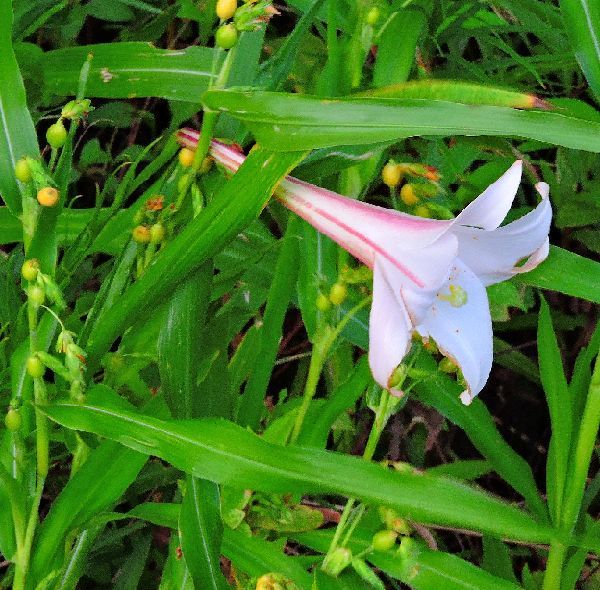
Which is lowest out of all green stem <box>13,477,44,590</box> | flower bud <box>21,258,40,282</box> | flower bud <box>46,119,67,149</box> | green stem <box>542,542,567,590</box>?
green stem <box>542,542,567,590</box>

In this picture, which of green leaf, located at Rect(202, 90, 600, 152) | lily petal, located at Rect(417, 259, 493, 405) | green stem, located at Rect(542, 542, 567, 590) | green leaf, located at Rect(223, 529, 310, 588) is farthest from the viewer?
green stem, located at Rect(542, 542, 567, 590)

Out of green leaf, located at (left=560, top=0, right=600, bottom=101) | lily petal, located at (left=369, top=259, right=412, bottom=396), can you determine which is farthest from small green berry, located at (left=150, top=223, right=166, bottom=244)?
green leaf, located at (left=560, top=0, right=600, bottom=101)

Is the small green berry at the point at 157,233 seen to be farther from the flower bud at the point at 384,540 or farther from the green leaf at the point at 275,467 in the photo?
the flower bud at the point at 384,540

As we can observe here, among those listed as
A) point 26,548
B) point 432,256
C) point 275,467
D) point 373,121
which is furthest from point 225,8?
point 26,548

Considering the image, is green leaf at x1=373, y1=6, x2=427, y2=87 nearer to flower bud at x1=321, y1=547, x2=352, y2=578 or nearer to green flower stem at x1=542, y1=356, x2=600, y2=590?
green flower stem at x1=542, y1=356, x2=600, y2=590

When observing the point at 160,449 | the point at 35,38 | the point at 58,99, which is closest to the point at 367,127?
the point at 160,449

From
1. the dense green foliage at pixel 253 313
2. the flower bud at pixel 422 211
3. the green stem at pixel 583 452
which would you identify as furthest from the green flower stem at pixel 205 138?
the green stem at pixel 583 452

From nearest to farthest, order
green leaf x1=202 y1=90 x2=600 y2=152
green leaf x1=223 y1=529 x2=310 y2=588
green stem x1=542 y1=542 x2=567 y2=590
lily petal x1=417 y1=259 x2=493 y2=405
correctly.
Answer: green leaf x1=202 y1=90 x2=600 y2=152 → lily petal x1=417 y1=259 x2=493 y2=405 → green leaf x1=223 y1=529 x2=310 y2=588 → green stem x1=542 y1=542 x2=567 y2=590

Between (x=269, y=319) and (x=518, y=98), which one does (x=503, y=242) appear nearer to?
(x=518, y=98)
